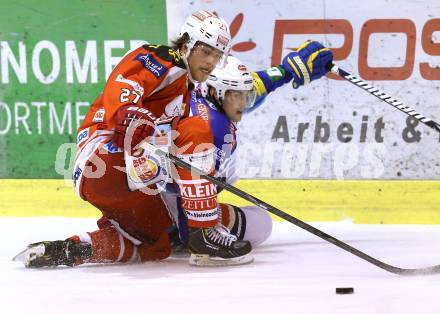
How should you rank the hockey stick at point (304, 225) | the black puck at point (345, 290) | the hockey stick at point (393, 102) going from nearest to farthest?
the black puck at point (345, 290), the hockey stick at point (304, 225), the hockey stick at point (393, 102)

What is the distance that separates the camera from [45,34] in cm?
497

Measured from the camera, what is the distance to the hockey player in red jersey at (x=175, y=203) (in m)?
3.55

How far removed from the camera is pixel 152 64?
3553mm

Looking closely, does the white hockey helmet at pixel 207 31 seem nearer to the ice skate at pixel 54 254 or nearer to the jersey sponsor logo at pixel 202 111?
the jersey sponsor logo at pixel 202 111

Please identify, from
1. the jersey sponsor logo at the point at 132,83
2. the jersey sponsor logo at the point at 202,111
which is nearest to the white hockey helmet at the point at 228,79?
the jersey sponsor logo at the point at 202,111

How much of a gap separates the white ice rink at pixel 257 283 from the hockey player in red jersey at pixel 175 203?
6 centimetres

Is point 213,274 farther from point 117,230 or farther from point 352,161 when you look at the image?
point 352,161

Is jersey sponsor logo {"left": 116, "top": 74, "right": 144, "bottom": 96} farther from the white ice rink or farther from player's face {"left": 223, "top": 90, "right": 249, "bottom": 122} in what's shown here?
the white ice rink

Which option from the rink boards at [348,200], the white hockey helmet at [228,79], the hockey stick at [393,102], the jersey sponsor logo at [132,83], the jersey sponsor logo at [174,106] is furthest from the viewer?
the rink boards at [348,200]

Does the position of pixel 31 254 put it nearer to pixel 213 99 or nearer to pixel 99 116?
pixel 99 116

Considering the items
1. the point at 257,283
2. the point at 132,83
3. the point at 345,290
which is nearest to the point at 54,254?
the point at 132,83

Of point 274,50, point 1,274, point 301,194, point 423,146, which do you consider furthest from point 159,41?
point 1,274

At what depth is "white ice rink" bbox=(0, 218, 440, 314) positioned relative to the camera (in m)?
2.87

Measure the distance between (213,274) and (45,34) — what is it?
203 cm
